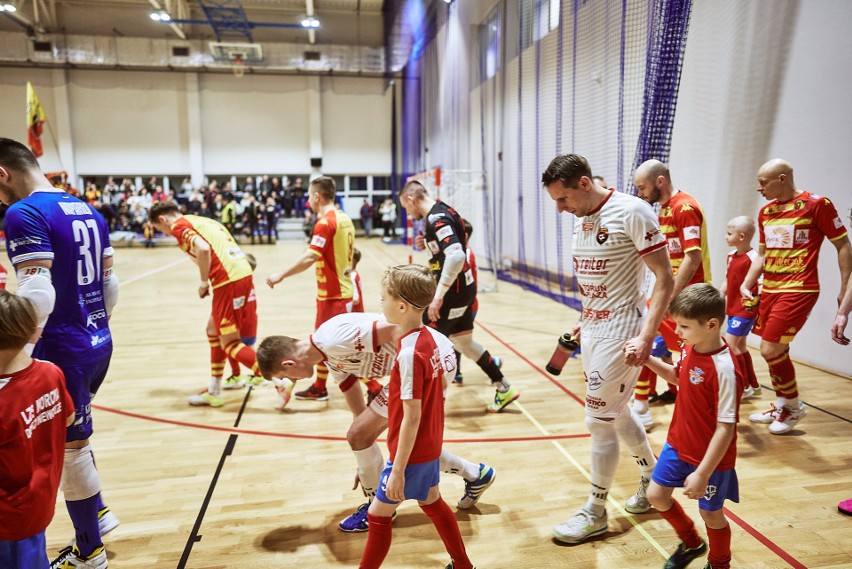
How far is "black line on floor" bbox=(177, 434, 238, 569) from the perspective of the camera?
2611 millimetres

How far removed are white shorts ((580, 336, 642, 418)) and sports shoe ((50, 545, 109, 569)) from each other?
7.82 feet

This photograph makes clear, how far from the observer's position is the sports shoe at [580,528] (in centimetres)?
266

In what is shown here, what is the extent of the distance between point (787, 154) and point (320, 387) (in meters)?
5.29

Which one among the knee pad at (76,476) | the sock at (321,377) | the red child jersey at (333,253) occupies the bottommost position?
the sock at (321,377)

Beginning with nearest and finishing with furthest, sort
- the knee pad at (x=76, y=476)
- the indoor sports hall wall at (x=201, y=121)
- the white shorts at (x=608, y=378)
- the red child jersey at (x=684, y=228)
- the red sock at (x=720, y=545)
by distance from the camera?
the red sock at (x=720, y=545), the knee pad at (x=76, y=476), the white shorts at (x=608, y=378), the red child jersey at (x=684, y=228), the indoor sports hall wall at (x=201, y=121)

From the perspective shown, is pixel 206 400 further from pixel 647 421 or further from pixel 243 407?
pixel 647 421

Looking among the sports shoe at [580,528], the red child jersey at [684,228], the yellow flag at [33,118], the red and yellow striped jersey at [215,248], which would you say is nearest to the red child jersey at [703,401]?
the sports shoe at [580,528]

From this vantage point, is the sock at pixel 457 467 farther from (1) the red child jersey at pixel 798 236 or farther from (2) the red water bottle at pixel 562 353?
(1) the red child jersey at pixel 798 236

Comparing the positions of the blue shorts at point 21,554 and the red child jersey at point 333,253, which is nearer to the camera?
the blue shorts at point 21,554

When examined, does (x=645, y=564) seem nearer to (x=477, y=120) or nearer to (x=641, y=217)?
(x=641, y=217)

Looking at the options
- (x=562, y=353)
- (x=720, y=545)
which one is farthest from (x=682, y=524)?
(x=562, y=353)

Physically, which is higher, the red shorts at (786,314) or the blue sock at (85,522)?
the red shorts at (786,314)

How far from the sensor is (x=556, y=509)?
3.00m

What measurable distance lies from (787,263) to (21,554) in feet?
14.9
